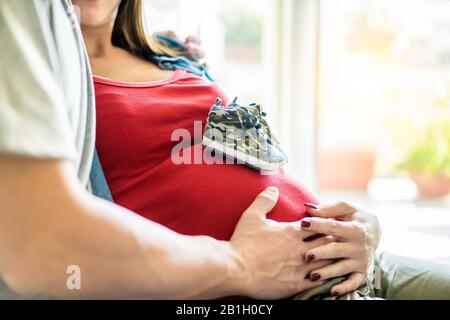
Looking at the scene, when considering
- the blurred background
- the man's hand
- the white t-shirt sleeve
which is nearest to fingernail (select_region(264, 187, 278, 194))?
the man's hand

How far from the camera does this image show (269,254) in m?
0.89

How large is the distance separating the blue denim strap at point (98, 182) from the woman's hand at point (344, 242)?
0.33m

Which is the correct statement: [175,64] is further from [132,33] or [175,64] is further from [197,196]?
[197,196]

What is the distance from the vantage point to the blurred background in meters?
2.13

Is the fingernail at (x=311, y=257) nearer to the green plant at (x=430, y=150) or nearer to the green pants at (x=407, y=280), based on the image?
the green pants at (x=407, y=280)

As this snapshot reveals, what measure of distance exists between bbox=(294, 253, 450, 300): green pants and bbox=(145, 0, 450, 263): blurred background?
794 mm

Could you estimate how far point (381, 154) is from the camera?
2.56m

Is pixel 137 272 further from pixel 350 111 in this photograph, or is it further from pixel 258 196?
pixel 350 111

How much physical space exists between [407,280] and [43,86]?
779mm

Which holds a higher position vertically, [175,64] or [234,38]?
[234,38]

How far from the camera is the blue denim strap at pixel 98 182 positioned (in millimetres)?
901

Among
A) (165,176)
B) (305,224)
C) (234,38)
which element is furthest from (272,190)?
(234,38)

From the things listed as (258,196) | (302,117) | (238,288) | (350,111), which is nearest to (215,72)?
(302,117)

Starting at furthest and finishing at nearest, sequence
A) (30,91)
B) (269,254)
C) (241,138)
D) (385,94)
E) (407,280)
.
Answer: (385,94) < (407,280) < (241,138) < (269,254) < (30,91)
